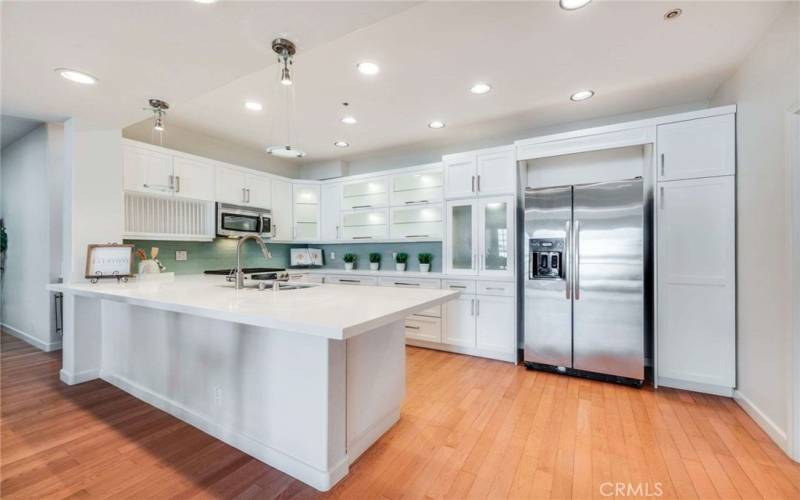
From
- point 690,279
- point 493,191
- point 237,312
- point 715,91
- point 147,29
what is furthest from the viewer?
point 493,191

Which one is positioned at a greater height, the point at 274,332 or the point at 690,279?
the point at 690,279

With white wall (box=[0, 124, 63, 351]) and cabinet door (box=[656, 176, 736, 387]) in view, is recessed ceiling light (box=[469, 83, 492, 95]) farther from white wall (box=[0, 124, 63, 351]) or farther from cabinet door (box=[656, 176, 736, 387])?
white wall (box=[0, 124, 63, 351])

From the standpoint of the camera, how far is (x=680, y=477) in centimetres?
169

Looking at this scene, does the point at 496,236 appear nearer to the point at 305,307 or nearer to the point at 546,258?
the point at 546,258

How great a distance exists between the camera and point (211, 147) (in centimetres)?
418

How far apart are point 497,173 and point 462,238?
0.82 m

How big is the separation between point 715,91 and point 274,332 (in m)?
4.02

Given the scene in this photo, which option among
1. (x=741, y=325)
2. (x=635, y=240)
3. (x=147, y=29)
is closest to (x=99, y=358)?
(x=147, y=29)

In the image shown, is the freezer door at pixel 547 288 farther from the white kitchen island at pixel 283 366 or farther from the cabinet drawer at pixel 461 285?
the white kitchen island at pixel 283 366

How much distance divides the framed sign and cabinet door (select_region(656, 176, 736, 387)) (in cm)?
455

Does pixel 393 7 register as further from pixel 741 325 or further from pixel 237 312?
pixel 741 325

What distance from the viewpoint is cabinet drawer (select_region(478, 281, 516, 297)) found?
344cm

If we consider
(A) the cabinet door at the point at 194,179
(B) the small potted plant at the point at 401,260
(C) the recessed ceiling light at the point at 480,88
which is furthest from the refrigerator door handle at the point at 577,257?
(A) the cabinet door at the point at 194,179

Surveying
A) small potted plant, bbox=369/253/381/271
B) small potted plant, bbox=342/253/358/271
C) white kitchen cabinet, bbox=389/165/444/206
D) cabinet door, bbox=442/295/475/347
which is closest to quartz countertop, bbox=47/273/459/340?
cabinet door, bbox=442/295/475/347
